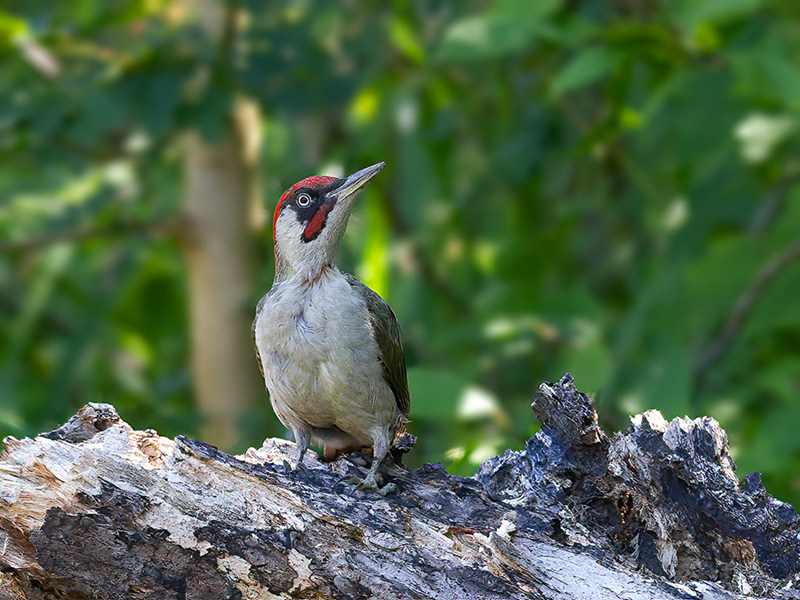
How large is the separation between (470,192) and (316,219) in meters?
4.09

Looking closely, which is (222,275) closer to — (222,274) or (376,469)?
(222,274)

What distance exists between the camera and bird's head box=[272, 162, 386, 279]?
337 centimetres

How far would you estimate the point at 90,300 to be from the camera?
759 centimetres

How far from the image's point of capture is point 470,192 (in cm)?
735

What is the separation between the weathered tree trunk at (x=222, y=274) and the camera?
687cm

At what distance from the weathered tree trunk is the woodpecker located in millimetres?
3445

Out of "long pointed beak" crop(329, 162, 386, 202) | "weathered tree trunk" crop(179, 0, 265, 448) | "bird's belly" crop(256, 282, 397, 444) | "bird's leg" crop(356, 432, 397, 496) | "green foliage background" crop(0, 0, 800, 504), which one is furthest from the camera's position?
"weathered tree trunk" crop(179, 0, 265, 448)

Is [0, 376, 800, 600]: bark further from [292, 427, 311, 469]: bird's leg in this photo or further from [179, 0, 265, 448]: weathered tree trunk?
[179, 0, 265, 448]: weathered tree trunk

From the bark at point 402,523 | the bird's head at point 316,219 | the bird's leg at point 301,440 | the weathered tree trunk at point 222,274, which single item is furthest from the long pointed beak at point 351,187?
the weathered tree trunk at point 222,274

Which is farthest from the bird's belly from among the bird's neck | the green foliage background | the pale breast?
the green foliage background

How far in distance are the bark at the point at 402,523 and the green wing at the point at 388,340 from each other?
476 millimetres

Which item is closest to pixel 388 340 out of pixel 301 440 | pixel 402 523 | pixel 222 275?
pixel 301 440

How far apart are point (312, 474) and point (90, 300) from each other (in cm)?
507

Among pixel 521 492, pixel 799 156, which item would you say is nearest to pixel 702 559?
pixel 521 492
